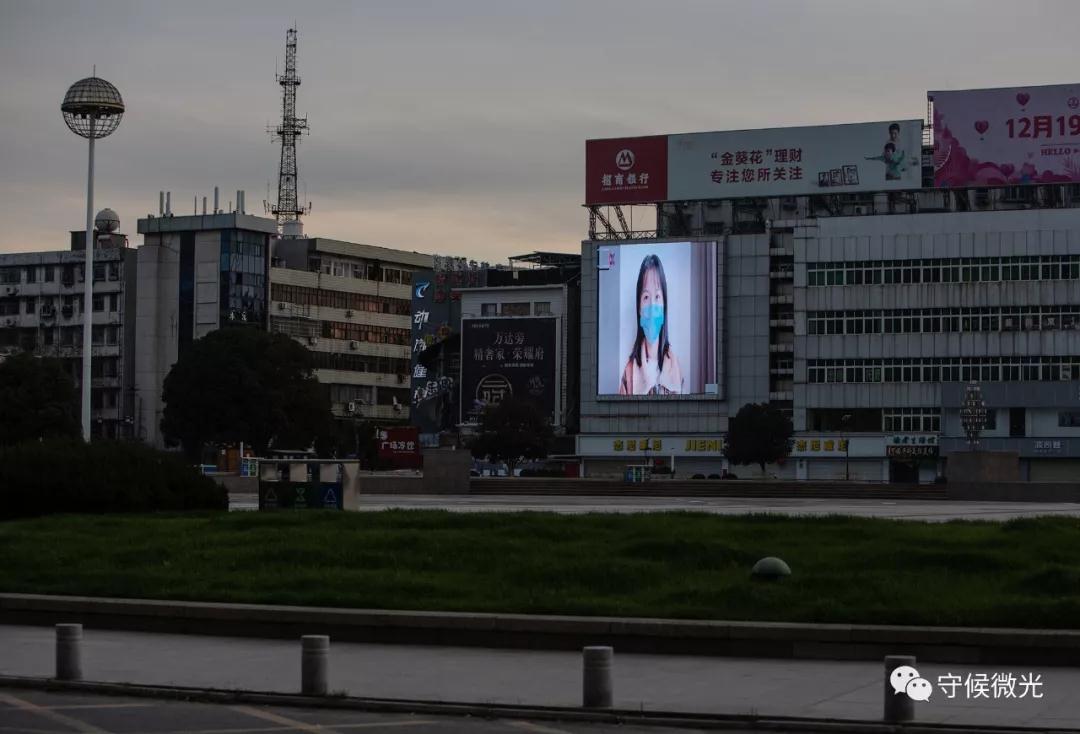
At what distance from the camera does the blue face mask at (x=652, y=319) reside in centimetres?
11462

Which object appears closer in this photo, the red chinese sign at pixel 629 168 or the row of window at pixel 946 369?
the row of window at pixel 946 369

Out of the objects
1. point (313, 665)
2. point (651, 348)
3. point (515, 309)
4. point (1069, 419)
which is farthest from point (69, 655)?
point (515, 309)

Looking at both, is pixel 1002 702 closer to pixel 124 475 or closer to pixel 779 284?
pixel 124 475

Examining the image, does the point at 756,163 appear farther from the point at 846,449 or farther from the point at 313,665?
the point at 313,665

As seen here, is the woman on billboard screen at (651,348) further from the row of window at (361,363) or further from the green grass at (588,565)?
the green grass at (588,565)

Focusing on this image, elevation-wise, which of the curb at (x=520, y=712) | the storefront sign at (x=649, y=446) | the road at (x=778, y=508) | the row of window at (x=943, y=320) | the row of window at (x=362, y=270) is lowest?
the curb at (x=520, y=712)

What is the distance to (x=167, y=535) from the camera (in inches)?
1070

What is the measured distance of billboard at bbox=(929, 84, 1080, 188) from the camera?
104438mm

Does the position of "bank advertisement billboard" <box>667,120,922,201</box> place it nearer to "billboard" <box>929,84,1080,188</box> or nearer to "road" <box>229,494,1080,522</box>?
"billboard" <box>929,84,1080,188</box>

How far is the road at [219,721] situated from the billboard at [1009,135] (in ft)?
311

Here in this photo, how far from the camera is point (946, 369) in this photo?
362 feet

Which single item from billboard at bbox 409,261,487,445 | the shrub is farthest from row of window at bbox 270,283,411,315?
the shrub

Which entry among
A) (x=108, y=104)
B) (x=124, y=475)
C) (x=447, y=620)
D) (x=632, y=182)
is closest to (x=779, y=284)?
(x=632, y=182)

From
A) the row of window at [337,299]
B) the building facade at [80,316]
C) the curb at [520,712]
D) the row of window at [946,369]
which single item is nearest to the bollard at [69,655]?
the curb at [520,712]
